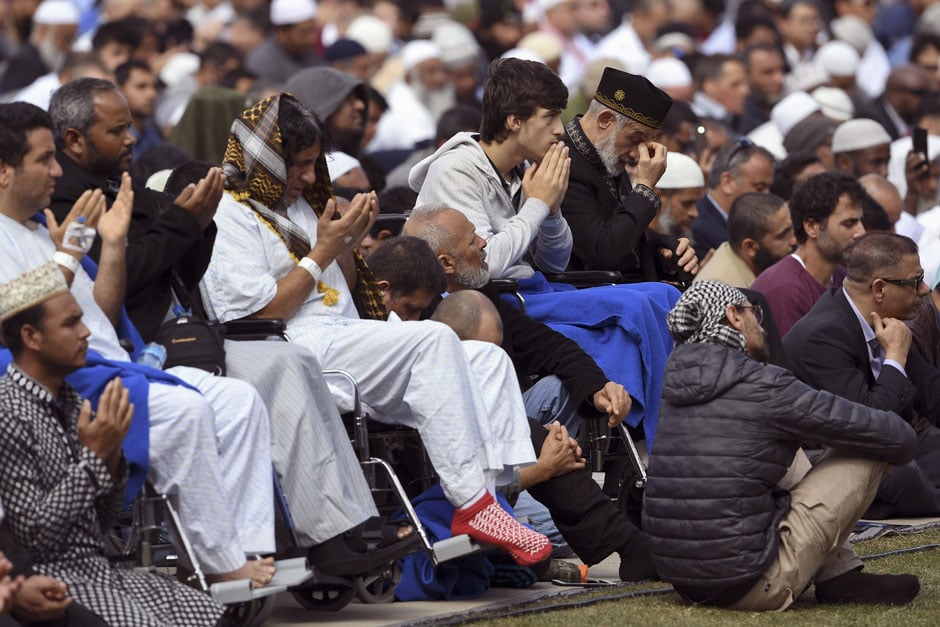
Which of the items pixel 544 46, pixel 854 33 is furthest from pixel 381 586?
pixel 854 33

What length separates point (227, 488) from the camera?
613 cm

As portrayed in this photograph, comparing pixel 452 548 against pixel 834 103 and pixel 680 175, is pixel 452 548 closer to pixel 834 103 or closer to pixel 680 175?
pixel 680 175

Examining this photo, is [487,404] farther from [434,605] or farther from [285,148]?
[285,148]

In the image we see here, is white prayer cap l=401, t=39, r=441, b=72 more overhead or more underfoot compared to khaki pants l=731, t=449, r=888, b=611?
more overhead

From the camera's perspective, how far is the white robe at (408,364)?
6.89 m

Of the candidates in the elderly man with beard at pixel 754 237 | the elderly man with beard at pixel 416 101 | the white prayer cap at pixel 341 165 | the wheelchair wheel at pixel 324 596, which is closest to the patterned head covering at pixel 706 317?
the wheelchair wheel at pixel 324 596

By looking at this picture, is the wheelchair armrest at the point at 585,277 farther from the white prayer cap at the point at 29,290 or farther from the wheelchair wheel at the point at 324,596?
the white prayer cap at the point at 29,290

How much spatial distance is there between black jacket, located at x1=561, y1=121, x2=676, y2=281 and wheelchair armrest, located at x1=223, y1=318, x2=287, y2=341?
6.72 ft

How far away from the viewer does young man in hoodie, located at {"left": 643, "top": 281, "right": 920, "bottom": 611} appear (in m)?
6.63

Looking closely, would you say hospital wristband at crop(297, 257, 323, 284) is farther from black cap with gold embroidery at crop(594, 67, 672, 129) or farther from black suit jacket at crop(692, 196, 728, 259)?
black suit jacket at crop(692, 196, 728, 259)

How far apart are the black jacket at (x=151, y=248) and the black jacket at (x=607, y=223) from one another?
211 centimetres

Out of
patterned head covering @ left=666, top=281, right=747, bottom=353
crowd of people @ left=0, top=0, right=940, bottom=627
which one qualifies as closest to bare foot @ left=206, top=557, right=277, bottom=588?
crowd of people @ left=0, top=0, right=940, bottom=627

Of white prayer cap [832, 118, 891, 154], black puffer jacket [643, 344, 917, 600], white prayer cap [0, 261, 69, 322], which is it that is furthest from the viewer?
white prayer cap [832, 118, 891, 154]

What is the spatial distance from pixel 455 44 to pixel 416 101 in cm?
123
